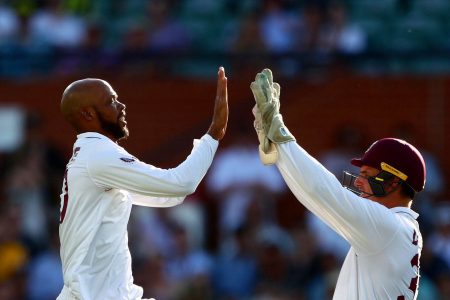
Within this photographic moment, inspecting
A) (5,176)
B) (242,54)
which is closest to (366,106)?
(242,54)

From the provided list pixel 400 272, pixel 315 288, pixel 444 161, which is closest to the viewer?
pixel 400 272

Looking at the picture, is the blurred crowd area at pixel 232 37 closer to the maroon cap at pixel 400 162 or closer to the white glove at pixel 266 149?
the maroon cap at pixel 400 162

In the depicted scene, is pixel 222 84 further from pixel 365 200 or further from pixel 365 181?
pixel 365 200

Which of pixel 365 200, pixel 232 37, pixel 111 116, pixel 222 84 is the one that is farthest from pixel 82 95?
pixel 232 37

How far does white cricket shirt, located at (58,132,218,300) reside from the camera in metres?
6.37

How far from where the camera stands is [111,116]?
659 cm

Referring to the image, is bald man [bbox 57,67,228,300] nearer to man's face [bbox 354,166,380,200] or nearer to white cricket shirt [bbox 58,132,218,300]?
white cricket shirt [bbox 58,132,218,300]

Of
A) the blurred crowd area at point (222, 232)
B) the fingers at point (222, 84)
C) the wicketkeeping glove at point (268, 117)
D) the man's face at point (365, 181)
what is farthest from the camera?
the blurred crowd area at point (222, 232)

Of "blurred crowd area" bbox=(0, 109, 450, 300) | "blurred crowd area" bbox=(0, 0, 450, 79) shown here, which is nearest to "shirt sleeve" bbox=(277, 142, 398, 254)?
"blurred crowd area" bbox=(0, 109, 450, 300)

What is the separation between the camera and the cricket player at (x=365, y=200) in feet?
20.1

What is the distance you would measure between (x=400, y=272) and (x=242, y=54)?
21.4ft

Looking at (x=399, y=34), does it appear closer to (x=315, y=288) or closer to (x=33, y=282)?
(x=315, y=288)

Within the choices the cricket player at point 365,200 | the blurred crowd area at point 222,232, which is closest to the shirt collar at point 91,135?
the cricket player at point 365,200

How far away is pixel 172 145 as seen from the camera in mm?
12898
